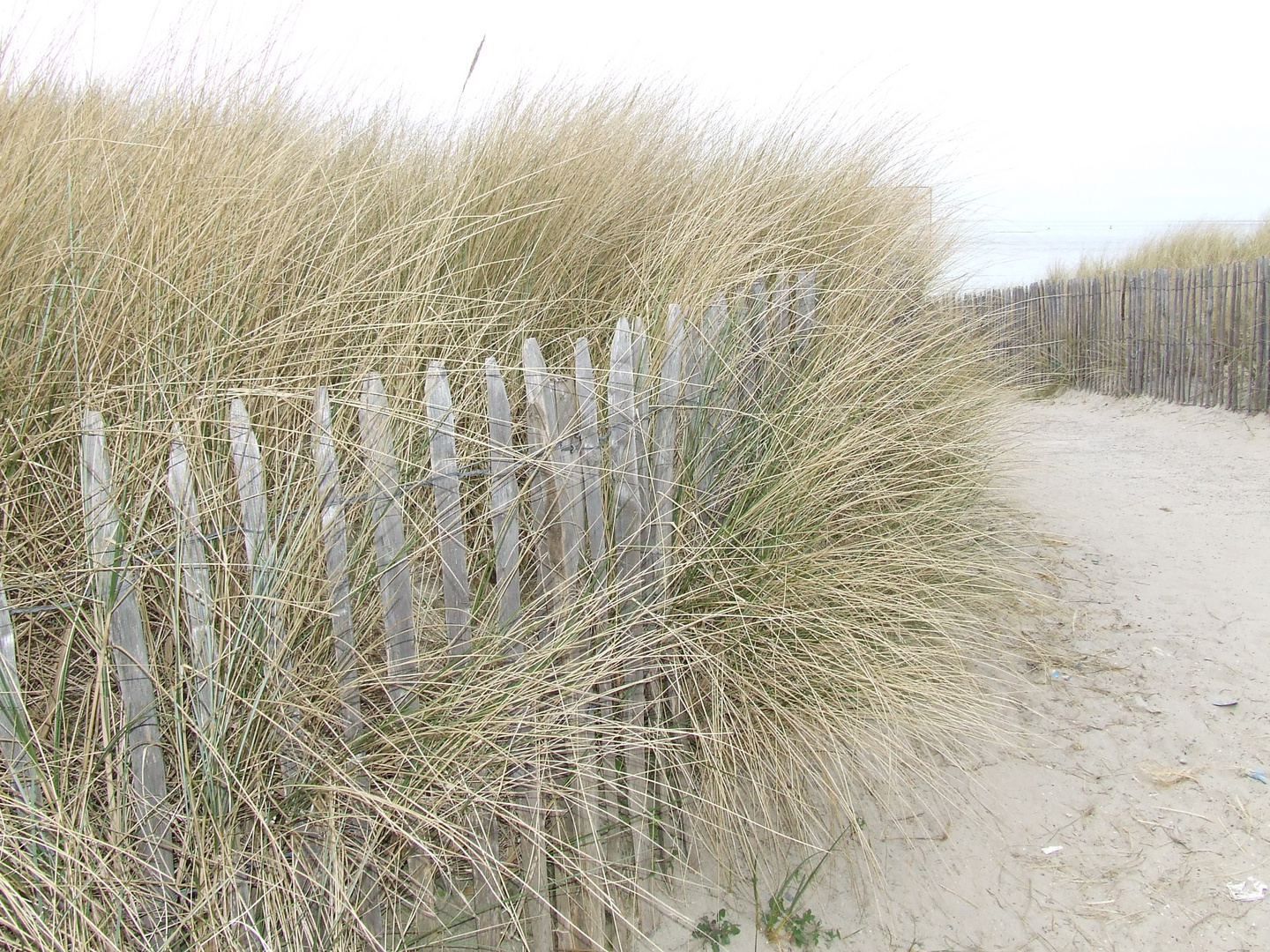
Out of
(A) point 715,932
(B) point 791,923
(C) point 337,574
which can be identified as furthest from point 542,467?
(B) point 791,923

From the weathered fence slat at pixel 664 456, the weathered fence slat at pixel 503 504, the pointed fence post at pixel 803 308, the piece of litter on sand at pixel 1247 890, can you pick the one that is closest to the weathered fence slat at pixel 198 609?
the weathered fence slat at pixel 503 504

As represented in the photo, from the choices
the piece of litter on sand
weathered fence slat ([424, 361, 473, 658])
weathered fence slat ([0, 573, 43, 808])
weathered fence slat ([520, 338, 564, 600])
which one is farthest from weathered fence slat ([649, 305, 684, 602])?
the piece of litter on sand

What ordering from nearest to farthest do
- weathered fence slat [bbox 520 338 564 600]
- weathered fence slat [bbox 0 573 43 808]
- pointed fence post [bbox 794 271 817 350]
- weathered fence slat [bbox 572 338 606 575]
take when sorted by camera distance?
1. weathered fence slat [bbox 0 573 43 808]
2. weathered fence slat [bbox 520 338 564 600]
3. weathered fence slat [bbox 572 338 606 575]
4. pointed fence post [bbox 794 271 817 350]

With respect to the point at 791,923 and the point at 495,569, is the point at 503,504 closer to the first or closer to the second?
the point at 495,569

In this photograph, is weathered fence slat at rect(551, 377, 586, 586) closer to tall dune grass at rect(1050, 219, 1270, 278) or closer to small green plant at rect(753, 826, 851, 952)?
small green plant at rect(753, 826, 851, 952)

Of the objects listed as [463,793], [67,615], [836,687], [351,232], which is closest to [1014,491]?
[836,687]

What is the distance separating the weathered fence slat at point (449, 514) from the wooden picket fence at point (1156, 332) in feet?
22.1

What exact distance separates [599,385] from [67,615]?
1539 millimetres

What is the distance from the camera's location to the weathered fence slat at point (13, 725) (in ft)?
5.42

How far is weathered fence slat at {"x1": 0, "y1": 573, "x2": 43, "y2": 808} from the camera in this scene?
1.65 meters

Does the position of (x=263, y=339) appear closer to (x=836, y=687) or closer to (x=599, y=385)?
(x=599, y=385)

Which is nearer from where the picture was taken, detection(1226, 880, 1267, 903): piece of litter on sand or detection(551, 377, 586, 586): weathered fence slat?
detection(551, 377, 586, 586): weathered fence slat

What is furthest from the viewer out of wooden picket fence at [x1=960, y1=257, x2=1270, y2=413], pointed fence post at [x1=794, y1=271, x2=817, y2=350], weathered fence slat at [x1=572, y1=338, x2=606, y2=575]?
wooden picket fence at [x1=960, y1=257, x2=1270, y2=413]

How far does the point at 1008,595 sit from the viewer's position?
13.2 feet
